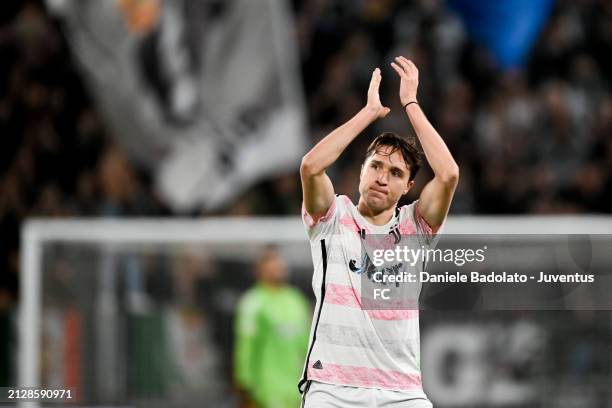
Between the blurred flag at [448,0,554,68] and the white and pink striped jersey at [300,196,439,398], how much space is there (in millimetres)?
7712

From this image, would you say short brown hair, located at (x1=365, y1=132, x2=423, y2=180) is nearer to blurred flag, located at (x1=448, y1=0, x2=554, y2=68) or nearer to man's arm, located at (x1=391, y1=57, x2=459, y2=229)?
man's arm, located at (x1=391, y1=57, x2=459, y2=229)

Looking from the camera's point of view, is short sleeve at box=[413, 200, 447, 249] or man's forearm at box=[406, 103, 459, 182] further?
short sleeve at box=[413, 200, 447, 249]

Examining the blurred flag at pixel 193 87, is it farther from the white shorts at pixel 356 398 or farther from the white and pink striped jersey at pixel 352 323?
the white shorts at pixel 356 398

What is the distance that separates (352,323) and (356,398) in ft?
0.89

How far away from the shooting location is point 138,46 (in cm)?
1178

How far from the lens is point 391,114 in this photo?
1255 centimetres

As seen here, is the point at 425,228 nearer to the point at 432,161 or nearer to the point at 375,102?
the point at 432,161

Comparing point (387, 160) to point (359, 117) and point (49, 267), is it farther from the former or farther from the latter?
point (49, 267)

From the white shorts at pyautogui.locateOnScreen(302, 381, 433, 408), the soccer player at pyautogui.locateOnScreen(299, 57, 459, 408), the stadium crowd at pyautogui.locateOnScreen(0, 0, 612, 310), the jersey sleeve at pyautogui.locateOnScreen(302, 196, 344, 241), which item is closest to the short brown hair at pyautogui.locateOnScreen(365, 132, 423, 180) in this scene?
the soccer player at pyautogui.locateOnScreen(299, 57, 459, 408)

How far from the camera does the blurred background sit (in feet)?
32.3

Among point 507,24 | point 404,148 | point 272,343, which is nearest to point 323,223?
point 404,148

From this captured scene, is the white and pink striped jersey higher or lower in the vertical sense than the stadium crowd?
lower

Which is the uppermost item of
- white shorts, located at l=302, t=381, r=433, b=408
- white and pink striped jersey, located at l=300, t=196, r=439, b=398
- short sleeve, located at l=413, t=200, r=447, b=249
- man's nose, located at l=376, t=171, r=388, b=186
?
man's nose, located at l=376, t=171, r=388, b=186

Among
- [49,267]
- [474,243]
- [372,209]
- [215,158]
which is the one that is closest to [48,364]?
[49,267]
